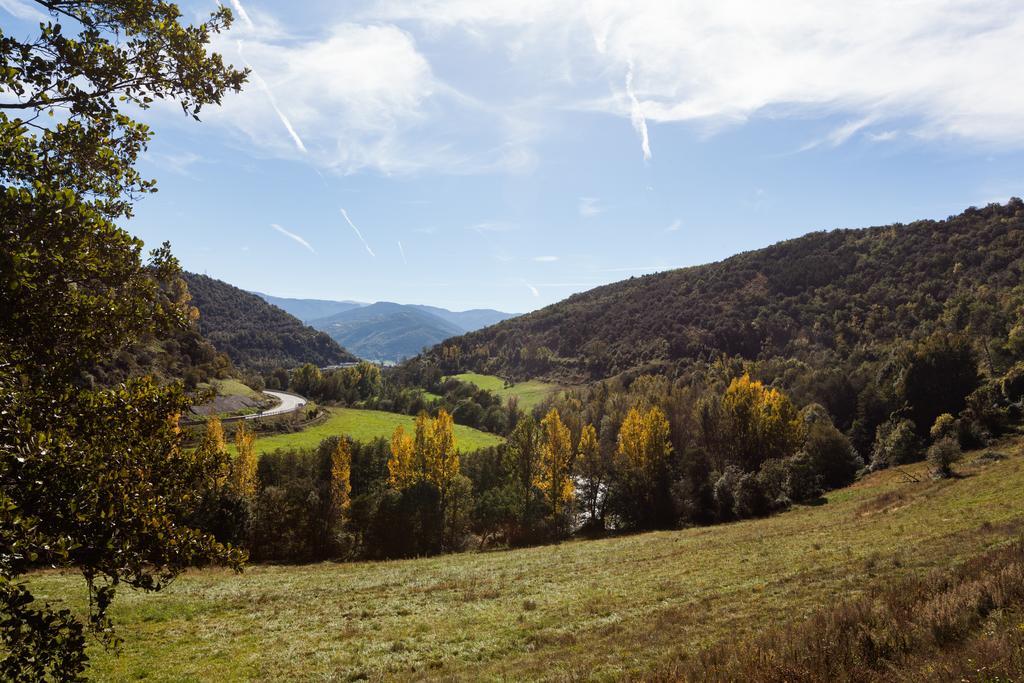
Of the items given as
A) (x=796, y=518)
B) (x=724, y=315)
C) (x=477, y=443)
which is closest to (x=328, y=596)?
(x=796, y=518)

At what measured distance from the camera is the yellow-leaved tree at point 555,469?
2566 inches

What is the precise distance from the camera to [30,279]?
6191 millimetres

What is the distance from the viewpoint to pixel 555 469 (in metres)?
65.1

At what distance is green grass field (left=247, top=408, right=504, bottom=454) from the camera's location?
92.2 metres

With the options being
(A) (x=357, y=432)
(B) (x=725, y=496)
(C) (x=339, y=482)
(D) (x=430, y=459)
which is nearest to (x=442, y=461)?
(D) (x=430, y=459)

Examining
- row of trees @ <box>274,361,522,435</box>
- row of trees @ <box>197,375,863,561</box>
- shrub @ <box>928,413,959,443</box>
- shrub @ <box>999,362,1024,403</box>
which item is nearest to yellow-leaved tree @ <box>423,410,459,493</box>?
row of trees @ <box>197,375,863,561</box>

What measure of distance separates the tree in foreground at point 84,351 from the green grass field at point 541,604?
1144cm

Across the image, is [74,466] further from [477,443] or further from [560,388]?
[560,388]

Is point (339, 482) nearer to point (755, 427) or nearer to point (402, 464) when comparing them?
point (402, 464)

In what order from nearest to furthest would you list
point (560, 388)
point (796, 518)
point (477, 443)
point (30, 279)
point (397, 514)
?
point (30, 279), point (796, 518), point (397, 514), point (477, 443), point (560, 388)

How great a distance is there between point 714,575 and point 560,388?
543 feet

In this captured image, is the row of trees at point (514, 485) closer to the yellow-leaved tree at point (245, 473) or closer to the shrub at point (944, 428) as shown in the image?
the yellow-leaved tree at point (245, 473)

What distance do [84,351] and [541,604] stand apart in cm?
2189

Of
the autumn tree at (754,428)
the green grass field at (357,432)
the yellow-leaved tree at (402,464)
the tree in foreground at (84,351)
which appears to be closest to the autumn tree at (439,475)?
the yellow-leaved tree at (402,464)
